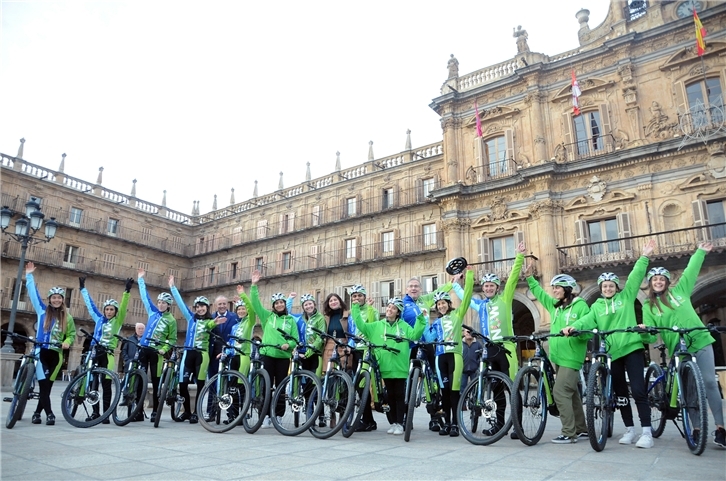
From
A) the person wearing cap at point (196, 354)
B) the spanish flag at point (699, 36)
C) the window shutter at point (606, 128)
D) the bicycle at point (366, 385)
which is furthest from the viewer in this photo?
the window shutter at point (606, 128)

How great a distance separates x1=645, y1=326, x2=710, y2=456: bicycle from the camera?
451 cm

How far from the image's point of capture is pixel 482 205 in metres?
22.7

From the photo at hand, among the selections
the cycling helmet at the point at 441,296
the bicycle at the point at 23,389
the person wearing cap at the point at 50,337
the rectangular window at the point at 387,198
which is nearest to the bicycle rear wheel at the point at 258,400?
the cycling helmet at the point at 441,296

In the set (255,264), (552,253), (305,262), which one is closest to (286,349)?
(552,253)

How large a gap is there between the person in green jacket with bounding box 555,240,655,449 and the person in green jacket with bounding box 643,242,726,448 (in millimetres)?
201

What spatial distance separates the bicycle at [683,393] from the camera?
4508 mm

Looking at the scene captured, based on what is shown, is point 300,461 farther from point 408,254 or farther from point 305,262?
point 305,262

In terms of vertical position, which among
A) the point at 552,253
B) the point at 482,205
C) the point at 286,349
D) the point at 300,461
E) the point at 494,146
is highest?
the point at 494,146

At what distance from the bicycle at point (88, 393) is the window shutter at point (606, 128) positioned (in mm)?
19619

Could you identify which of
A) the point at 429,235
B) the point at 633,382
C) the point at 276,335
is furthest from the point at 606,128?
the point at 276,335

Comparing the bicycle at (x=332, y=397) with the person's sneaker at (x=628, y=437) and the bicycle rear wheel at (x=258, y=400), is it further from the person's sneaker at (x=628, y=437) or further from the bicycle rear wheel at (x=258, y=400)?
the person's sneaker at (x=628, y=437)

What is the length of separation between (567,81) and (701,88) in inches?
197

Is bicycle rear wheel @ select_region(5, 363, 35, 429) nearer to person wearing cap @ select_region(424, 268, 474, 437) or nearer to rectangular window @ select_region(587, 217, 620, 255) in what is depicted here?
person wearing cap @ select_region(424, 268, 474, 437)

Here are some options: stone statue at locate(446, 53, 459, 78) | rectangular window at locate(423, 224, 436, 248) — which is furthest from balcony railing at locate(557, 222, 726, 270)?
stone statue at locate(446, 53, 459, 78)
